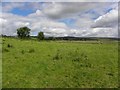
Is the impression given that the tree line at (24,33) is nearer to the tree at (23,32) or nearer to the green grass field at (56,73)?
the tree at (23,32)

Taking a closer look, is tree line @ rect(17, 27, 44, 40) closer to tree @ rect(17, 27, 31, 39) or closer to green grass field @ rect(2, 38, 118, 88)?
tree @ rect(17, 27, 31, 39)

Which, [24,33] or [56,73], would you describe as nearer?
[56,73]

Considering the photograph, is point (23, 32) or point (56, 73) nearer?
point (56, 73)

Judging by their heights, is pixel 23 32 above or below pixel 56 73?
above

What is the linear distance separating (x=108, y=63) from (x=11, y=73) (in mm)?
8650

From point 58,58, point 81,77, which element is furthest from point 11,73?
point 58,58

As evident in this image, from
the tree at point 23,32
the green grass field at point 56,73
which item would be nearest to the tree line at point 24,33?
the tree at point 23,32

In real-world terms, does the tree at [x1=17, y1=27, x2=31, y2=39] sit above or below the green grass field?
above

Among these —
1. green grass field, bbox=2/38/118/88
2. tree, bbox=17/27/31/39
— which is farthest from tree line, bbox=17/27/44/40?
green grass field, bbox=2/38/118/88

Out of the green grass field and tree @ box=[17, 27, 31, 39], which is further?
tree @ box=[17, 27, 31, 39]

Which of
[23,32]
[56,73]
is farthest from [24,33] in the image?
[56,73]

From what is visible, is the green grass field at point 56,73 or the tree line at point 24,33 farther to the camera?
the tree line at point 24,33

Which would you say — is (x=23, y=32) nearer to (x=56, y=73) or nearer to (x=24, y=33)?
(x=24, y=33)

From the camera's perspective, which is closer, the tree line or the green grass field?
the green grass field
